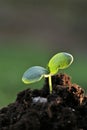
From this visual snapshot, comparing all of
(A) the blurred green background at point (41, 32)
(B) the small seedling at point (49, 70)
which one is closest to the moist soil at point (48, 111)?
(B) the small seedling at point (49, 70)

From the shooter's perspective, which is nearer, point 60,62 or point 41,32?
point 60,62

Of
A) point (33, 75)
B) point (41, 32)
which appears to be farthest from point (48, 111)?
point (41, 32)

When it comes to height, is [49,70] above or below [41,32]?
below

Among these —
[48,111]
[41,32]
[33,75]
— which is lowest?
[48,111]

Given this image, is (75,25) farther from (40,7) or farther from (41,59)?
(41,59)

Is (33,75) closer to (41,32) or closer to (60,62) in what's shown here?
(60,62)

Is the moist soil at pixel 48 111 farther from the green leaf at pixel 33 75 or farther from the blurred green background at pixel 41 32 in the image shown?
the blurred green background at pixel 41 32
